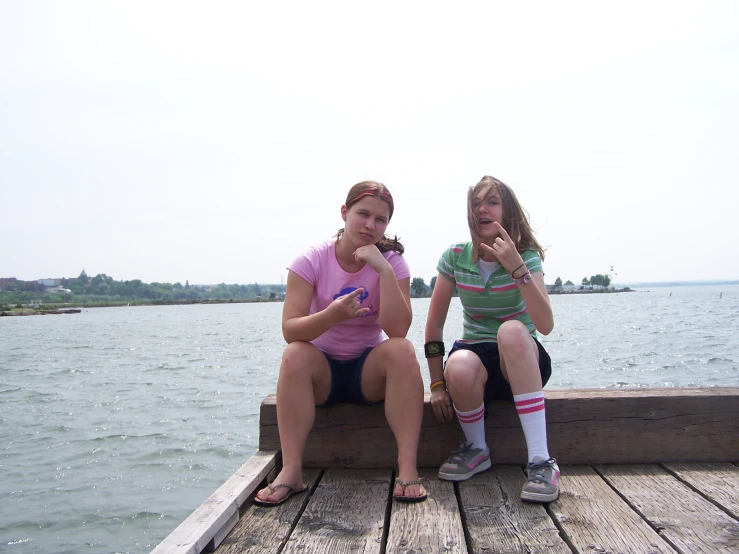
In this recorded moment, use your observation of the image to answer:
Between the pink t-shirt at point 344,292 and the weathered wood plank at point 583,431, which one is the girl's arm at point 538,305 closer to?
the weathered wood plank at point 583,431

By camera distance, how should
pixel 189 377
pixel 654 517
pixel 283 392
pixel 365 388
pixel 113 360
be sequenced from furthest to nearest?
pixel 113 360 < pixel 189 377 < pixel 365 388 < pixel 283 392 < pixel 654 517

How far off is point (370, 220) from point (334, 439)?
1024 millimetres

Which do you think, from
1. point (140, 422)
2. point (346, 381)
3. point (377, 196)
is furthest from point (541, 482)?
point (140, 422)

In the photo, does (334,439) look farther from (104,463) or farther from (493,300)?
(104,463)

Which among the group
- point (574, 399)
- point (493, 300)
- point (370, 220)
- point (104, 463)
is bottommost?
point (104, 463)

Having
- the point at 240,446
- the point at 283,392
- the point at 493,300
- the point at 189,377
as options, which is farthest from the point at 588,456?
the point at 189,377

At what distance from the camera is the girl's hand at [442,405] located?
2.86m

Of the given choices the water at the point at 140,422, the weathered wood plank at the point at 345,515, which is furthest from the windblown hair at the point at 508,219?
the water at the point at 140,422

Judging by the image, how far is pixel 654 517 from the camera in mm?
2229

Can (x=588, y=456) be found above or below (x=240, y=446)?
above

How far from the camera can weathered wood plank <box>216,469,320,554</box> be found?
2.07m

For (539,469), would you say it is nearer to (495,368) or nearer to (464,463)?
(464,463)

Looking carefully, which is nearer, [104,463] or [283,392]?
[283,392]

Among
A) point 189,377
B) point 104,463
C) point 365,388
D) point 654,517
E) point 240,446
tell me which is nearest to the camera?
point 654,517
